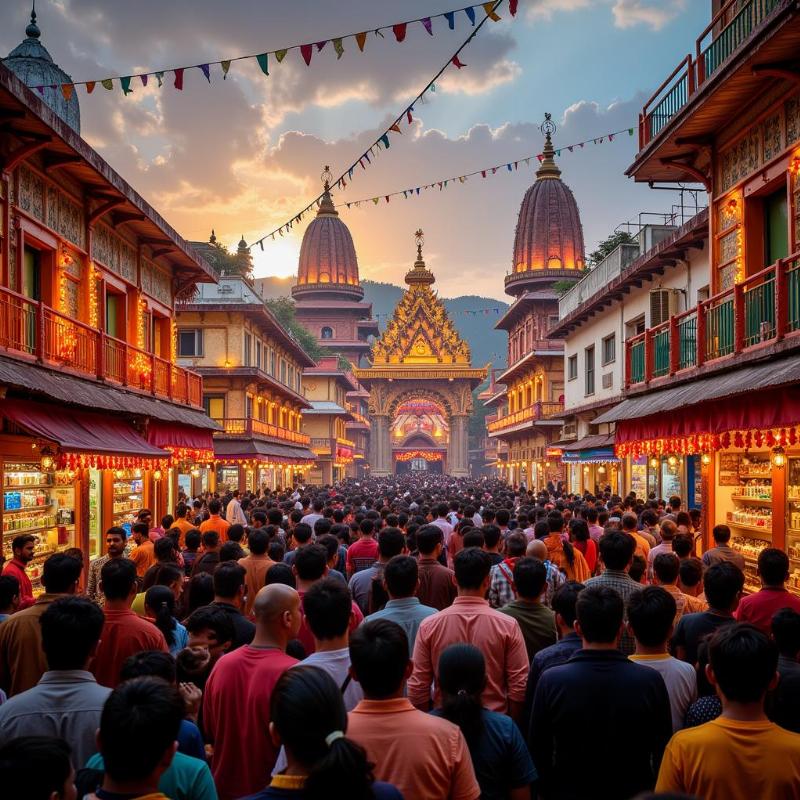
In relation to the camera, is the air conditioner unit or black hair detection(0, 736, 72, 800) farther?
the air conditioner unit

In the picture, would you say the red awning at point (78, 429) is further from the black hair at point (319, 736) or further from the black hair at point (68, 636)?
the black hair at point (319, 736)

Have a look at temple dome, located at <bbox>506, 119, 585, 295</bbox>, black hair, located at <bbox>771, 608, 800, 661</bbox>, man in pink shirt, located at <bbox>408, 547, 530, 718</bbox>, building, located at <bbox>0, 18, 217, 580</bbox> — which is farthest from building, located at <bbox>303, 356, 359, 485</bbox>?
black hair, located at <bbox>771, 608, 800, 661</bbox>

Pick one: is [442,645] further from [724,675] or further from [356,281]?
[356,281]

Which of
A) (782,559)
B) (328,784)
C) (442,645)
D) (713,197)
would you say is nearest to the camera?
(328,784)

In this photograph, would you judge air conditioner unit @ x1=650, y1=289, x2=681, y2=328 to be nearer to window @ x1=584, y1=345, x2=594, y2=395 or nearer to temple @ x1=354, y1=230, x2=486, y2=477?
window @ x1=584, y1=345, x2=594, y2=395

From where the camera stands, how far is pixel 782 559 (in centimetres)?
633

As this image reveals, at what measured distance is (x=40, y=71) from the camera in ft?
71.9

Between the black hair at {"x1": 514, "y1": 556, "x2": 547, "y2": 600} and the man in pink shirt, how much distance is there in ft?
2.60

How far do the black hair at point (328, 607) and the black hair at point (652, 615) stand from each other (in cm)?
156

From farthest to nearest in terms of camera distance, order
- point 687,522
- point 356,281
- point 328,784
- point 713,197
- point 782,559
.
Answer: point 356,281
point 713,197
point 687,522
point 782,559
point 328,784

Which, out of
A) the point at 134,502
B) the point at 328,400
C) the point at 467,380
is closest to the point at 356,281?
the point at 467,380

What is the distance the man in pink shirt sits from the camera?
4.98 m

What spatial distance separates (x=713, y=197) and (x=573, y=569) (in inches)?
319

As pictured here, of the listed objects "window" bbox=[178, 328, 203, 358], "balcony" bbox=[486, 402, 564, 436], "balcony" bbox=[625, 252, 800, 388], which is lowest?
"balcony" bbox=[486, 402, 564, 436]
